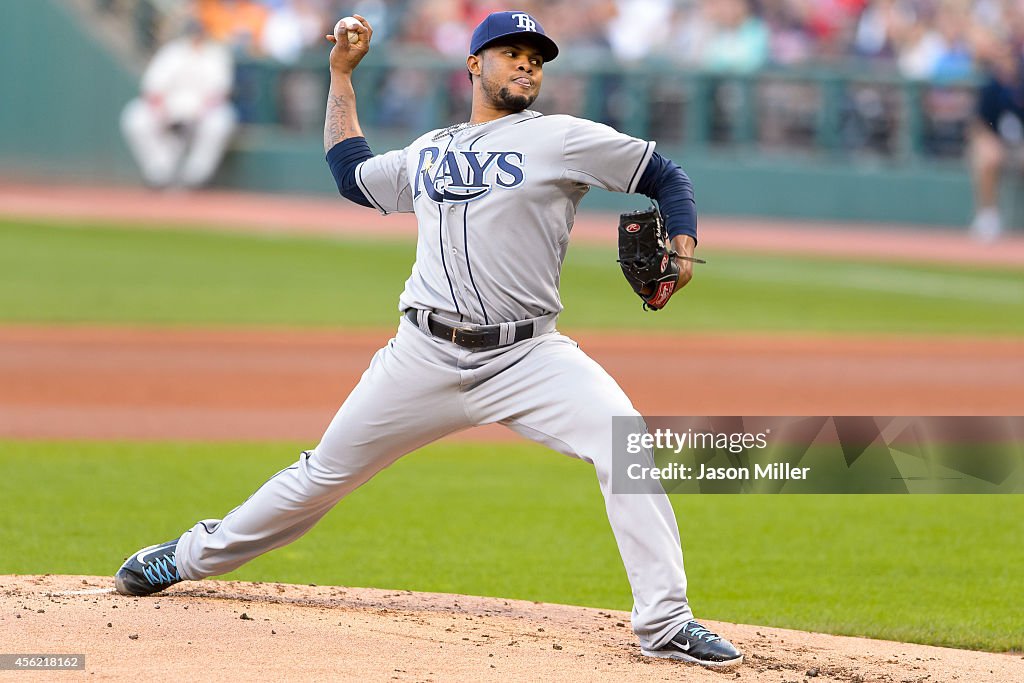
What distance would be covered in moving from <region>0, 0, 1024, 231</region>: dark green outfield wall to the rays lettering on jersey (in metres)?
15.7

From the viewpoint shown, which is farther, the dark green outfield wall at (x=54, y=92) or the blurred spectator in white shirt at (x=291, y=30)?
the dark green outfield wall at (x=54, y=92)

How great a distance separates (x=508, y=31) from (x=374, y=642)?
179 centimetres

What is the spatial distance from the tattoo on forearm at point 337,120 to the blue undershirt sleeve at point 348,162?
0.02 metres

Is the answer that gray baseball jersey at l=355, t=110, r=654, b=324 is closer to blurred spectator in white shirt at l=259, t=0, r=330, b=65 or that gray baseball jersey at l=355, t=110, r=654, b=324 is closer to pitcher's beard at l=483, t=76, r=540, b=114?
pitcher's beard at l=483, t=76, r=540, b=114

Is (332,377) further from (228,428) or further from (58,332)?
(58,332)

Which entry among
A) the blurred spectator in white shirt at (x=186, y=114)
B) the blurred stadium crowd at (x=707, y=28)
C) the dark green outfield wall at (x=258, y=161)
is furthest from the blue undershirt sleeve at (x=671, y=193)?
the blurred spectator in white shirt at (x=186, y=114)

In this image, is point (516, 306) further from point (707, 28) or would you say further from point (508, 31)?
point (707, 28)

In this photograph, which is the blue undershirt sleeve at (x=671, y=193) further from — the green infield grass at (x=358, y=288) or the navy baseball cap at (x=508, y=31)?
the green infield grass at (x=358, y=288)

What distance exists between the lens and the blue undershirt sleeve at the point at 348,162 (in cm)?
496

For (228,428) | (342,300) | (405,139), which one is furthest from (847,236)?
(228,428)

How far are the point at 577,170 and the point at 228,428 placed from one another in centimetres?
509

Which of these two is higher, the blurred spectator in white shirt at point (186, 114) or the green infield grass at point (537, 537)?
the blurred spectator in white shirt at point (186, 114)

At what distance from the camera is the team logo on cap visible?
14.9ft

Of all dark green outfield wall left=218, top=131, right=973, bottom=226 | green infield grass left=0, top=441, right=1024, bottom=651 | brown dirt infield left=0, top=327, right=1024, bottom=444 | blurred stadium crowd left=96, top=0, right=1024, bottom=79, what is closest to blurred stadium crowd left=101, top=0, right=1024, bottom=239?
blurred stadium crowd left=96, top=0, right=1024, bottom=79
